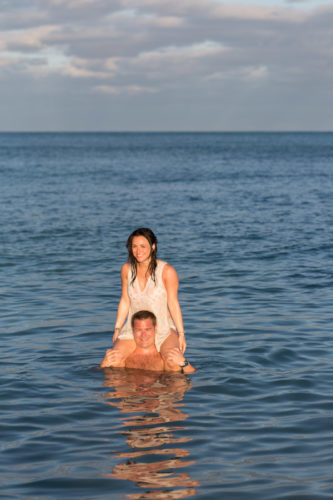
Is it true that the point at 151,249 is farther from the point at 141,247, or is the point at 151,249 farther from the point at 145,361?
the point at 145,361

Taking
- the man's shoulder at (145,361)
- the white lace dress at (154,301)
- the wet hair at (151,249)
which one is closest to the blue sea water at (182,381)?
the man's shoulder at (145,361)

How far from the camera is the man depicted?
930 centimetres

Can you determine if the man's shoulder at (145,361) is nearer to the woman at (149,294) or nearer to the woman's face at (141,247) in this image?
the woman at (149,294)

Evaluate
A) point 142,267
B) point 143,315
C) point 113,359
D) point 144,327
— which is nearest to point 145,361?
point 113,359

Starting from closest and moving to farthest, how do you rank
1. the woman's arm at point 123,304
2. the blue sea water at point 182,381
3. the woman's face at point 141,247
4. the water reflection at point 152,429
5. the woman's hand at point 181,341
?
1. the water reflection at point 152,429
2. the blue sea water at point 182,381
3. the woman's face at point 141,247
4. the woman's hand at point 181,341
5. the woman's arm at point 123,304

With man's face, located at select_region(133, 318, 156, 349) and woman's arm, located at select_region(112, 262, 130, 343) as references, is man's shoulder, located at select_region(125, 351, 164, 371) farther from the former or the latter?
woman's arm, located at select_region(112, 262, 130, 343)

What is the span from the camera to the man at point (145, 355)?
930cm

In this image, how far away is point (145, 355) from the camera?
9539 millimetres

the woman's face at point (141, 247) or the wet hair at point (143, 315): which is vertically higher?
the woman's face at point (141, 247)

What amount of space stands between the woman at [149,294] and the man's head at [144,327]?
5.5 inches

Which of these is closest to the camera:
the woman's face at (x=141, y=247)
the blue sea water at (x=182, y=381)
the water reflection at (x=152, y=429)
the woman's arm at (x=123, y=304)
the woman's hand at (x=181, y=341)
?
the water reflection at (x=152, y=429)

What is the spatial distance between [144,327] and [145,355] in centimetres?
46

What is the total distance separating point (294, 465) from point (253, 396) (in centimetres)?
202

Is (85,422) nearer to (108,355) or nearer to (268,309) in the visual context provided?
(108,355)
